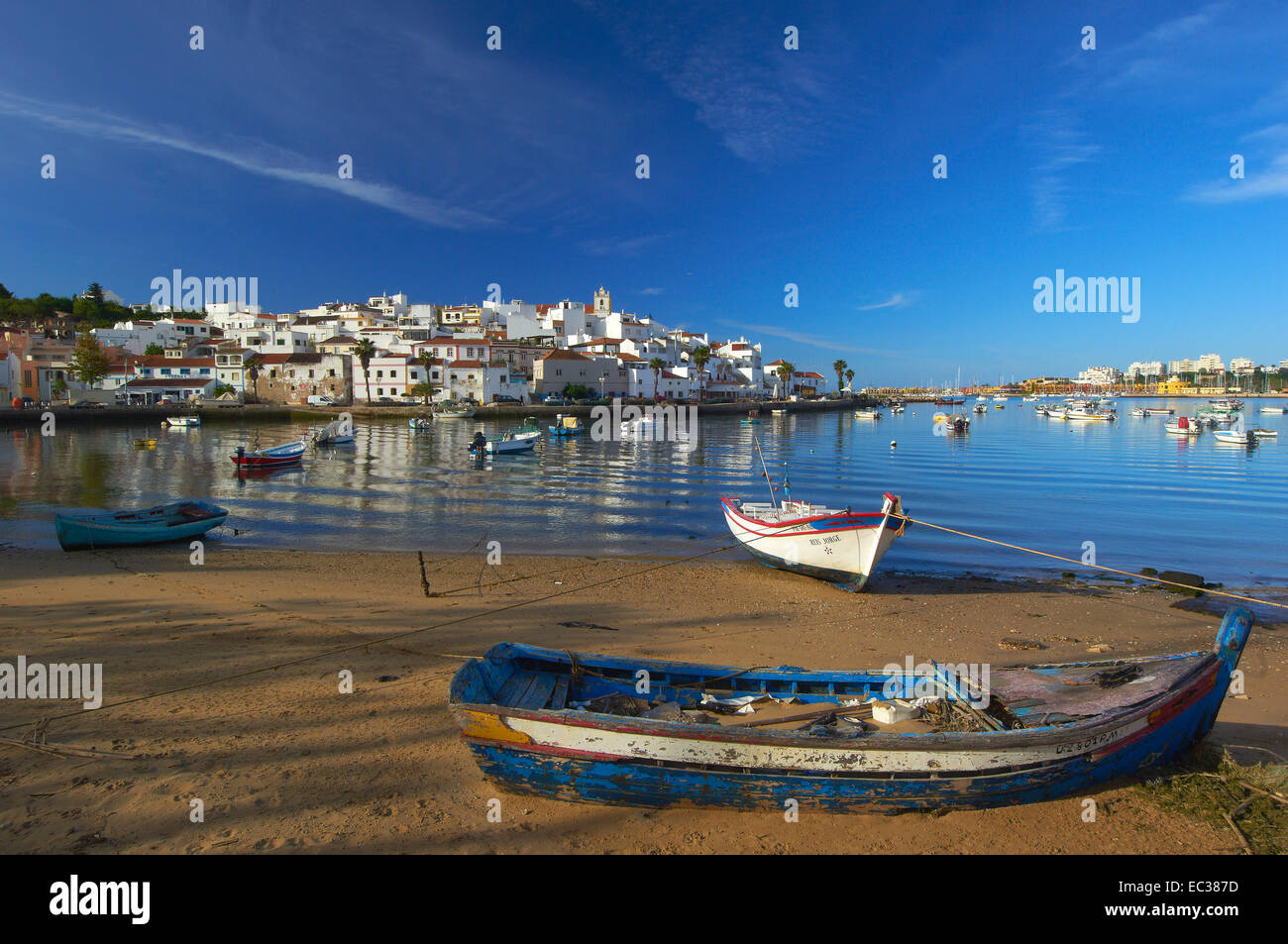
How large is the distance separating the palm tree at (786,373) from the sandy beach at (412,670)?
125m

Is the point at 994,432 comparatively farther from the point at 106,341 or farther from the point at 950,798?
the point at 106,341

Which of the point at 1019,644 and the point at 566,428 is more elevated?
the point at 566,428

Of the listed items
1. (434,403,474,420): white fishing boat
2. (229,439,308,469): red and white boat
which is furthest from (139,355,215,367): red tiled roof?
(229,439,308,469): red and white boat

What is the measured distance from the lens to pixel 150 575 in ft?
46.1

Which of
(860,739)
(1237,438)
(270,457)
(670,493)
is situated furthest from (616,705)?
(1237,438)

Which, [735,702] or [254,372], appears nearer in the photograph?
[735,702]

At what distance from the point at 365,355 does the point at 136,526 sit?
70476 millimetres

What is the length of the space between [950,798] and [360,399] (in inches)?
3551

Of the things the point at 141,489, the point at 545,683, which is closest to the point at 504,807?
the point at 545,683

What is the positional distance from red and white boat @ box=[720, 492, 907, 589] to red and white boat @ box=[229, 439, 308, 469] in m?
28.7

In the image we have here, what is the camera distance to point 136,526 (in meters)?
16.7

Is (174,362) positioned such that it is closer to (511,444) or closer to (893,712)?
(511,444)

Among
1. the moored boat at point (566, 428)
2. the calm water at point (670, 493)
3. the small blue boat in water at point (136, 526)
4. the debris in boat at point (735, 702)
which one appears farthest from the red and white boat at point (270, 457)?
the debris in boat at point (735, 702)

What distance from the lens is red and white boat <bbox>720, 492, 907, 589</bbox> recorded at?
13367mm
